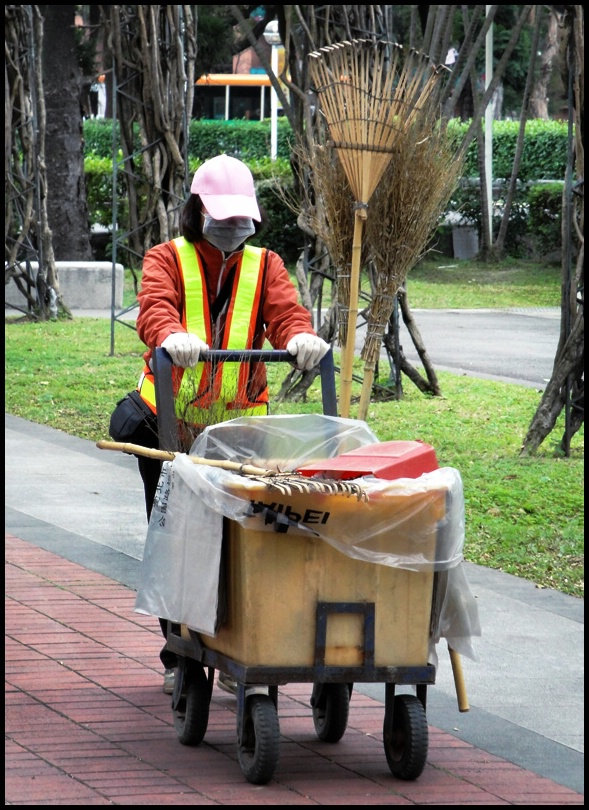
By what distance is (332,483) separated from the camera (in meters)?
3.72

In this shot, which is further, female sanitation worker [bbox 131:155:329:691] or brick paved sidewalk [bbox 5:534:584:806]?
female sanitation worker [bbox 131:155:329:691]

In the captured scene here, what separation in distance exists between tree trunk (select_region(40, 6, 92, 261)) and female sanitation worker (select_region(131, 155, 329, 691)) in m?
18.9

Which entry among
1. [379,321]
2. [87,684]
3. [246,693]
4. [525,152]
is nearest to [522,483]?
→ [379,321]

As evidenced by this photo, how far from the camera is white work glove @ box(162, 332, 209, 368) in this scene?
4027mm

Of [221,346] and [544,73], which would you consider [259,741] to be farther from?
[544,73]

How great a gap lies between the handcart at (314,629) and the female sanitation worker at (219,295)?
687mm

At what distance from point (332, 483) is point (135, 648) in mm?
1841

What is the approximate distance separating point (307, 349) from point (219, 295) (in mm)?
482

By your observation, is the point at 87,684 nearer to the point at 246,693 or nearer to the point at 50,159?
the point at 246,693

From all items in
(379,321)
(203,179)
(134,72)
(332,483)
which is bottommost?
(332,483)

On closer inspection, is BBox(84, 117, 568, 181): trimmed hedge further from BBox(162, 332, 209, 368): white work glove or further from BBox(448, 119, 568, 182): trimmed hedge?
BBox(162, 332, 209, 368): white work glove

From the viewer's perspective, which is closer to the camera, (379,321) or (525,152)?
(379,321)

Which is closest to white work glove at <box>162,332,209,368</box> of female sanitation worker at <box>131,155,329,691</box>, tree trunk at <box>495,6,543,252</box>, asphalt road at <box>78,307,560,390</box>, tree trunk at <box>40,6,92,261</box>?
female sanitation worker at <box>131,155,329,691</box>

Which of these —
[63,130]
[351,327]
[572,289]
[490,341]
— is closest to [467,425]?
[572,289]
